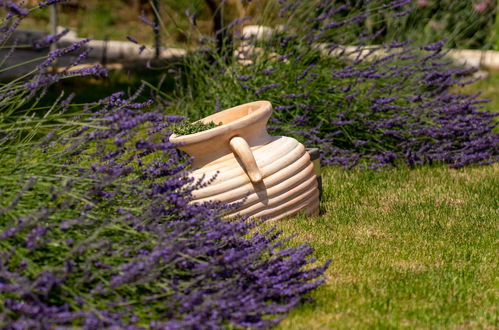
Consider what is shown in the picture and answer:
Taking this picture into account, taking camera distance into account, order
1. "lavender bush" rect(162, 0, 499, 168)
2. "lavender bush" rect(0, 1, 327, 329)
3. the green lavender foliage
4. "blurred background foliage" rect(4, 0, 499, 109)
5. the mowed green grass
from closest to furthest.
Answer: "lavender bush" rect(0, 1, 327, 329) → the mowed green grass → the green lavender foliage → "lavender bush" rect(162, 0, 499, 168) → "blurred background foliage" rect(4, 0, 499, 109)

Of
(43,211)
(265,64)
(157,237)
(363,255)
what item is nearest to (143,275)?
(157,237)

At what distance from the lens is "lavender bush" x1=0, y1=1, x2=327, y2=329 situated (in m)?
2.20

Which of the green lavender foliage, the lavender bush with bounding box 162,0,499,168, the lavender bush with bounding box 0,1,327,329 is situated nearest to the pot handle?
the green lavender foliage

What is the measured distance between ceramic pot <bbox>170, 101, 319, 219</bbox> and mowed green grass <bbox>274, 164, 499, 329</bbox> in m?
0.15

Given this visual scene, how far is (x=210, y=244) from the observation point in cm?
274

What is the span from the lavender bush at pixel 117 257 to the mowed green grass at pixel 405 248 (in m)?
0.20

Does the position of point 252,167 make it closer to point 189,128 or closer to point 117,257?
point 189,128

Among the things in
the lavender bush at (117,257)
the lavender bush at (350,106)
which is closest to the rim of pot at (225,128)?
the lavender bush at (117,257)

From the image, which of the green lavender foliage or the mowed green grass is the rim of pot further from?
the mowed green grass

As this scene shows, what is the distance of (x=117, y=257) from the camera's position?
2.42 meters

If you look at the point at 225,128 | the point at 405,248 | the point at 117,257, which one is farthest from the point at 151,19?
the point at 117,257

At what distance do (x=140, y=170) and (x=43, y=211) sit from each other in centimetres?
76

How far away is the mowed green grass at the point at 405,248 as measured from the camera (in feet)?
8.55

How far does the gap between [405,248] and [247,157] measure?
877mm
